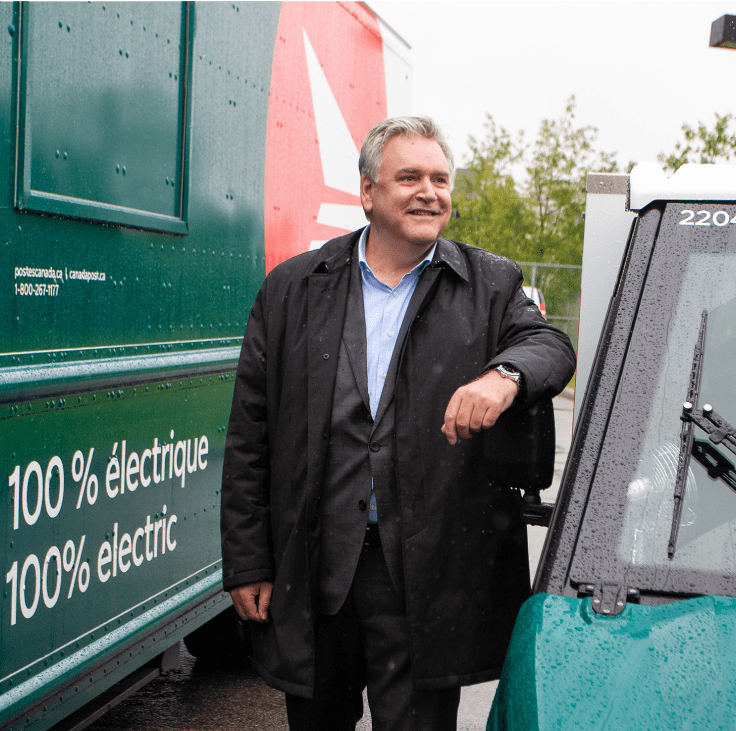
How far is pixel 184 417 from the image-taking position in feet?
11.2

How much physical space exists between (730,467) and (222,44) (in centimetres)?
251

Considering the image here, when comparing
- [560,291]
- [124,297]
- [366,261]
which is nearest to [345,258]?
[366,261]

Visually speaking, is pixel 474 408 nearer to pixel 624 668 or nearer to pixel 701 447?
pixel 701 447

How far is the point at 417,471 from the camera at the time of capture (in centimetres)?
229

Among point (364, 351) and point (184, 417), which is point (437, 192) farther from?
point (184, 417)

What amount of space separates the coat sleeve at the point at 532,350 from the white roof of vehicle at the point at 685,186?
36 centimetres

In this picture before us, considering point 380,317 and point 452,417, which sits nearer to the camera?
point 452,417

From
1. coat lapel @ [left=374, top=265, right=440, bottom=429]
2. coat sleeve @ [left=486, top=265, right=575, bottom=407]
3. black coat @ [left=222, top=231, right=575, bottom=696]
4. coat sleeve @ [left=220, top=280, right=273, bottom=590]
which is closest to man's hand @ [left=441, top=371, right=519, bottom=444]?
coat sleeve @ [left=486, top=265, right=575, bottom=407]

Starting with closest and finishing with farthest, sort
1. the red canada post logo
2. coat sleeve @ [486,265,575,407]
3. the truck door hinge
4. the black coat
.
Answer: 1. the truck door hinge
2. coat sleeve @ [486,265,575,407]
3. the black coat
4. the red canada post logo

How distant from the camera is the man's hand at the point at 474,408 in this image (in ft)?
6.52

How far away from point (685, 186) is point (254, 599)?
4.84 ft

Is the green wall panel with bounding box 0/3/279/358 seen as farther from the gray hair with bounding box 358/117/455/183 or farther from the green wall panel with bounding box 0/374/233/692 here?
the gray hair with bounding box 358/117/455/183

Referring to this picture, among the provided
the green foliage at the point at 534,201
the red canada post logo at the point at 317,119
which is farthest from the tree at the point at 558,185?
the red canada post logo at the point at 317,119

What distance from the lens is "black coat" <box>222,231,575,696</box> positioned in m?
2.29
